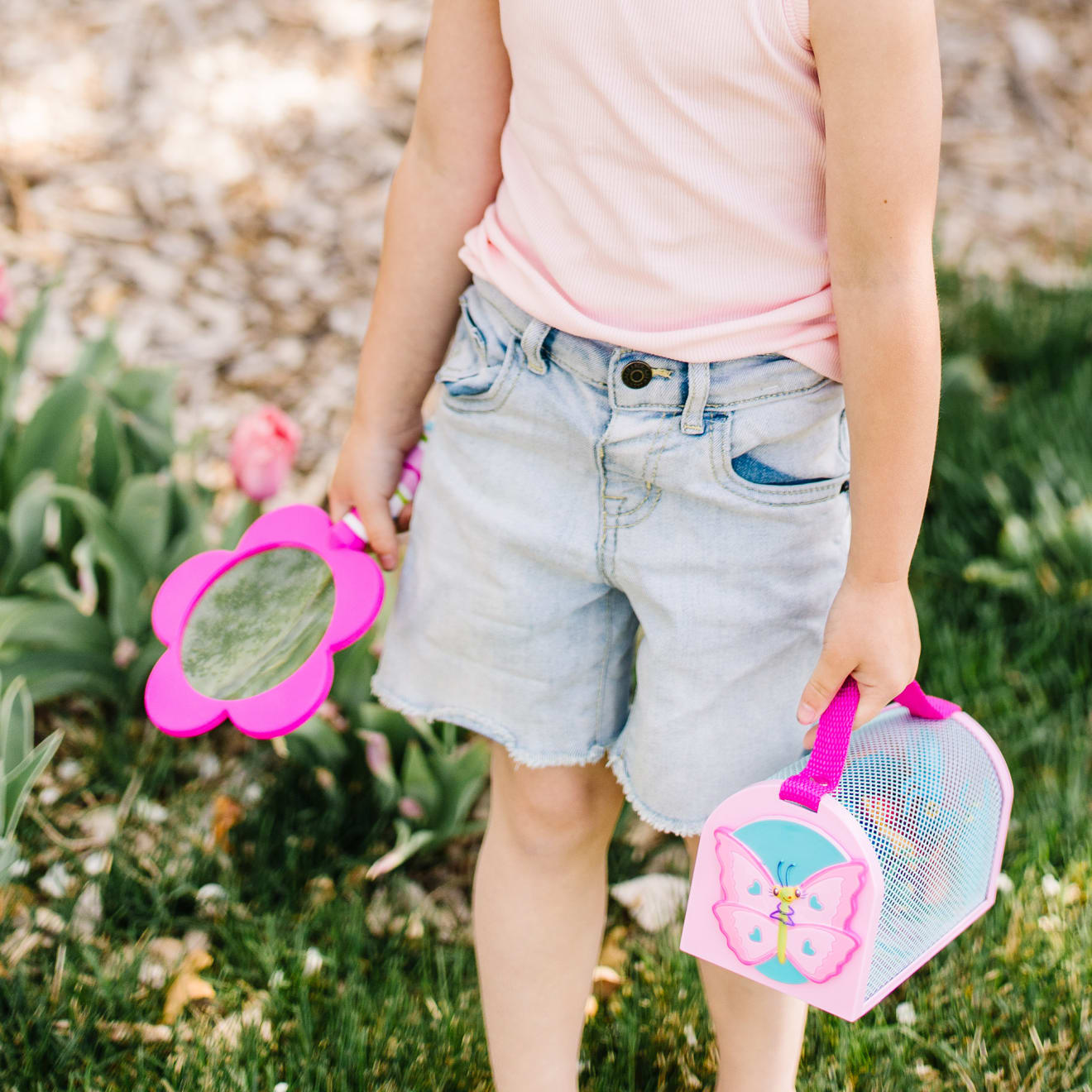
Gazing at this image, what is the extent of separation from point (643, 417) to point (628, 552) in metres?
0.13

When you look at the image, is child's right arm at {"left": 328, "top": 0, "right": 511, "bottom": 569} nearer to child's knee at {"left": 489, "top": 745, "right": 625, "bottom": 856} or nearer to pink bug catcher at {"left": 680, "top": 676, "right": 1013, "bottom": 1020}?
child's knee at {"left": 489, "top": 745, "right": 625, "bottom": 856}

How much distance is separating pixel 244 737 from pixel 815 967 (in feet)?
3.85

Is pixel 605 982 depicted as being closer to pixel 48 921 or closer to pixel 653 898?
pixel 653 898

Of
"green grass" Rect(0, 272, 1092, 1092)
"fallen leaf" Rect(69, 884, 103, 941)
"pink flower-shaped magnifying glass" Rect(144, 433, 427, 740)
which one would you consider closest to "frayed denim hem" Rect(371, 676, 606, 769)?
"pink flower-shaped magnifying glass" Rect(144, 433, 427, 740)

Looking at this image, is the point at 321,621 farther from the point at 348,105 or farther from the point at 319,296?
the point at 348,105

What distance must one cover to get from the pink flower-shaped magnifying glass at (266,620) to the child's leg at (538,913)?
9.5 inches

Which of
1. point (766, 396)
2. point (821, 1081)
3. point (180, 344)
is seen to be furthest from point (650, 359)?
point (180, 344)

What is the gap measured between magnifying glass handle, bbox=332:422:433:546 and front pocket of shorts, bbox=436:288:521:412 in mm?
152

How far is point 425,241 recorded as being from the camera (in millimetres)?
1190

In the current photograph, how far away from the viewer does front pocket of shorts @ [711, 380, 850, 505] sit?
98cm

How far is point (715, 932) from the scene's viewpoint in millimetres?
1007

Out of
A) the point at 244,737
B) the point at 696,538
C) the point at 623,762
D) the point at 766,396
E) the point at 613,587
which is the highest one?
the point at 766,396

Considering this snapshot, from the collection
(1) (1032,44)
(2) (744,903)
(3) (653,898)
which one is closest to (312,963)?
(3) (653,898)

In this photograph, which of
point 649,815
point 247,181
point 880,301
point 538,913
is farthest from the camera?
point 247,181
